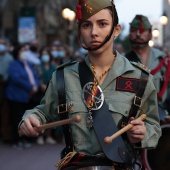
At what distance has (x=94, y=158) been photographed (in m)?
3.30

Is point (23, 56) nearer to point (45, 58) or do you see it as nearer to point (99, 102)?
point (45, 58)

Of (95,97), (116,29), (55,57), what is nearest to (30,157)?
(55,57)

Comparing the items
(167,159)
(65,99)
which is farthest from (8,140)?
(65,99)

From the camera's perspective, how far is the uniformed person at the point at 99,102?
3316 mm

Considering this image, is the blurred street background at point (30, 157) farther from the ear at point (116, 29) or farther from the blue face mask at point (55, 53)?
the ear at point (116, 29)

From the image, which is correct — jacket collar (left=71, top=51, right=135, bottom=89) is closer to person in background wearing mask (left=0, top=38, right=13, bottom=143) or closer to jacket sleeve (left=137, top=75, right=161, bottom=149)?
jacket sleeve (left=137, top=75, right=161, bottom=149)

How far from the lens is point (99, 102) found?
339cm

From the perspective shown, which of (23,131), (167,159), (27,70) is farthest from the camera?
(27,70)

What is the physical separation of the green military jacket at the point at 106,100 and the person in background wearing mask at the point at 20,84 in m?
7.38

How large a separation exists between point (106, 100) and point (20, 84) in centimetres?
767

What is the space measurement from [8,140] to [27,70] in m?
1.75

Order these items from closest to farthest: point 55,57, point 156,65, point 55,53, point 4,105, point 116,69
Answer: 1. point 116,69
2. point 156,65
3. point 4,105
4. point 55,57
5. point 55,53

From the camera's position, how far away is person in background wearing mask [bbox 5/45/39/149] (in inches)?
431

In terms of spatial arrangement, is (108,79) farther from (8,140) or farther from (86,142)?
(8,140)
